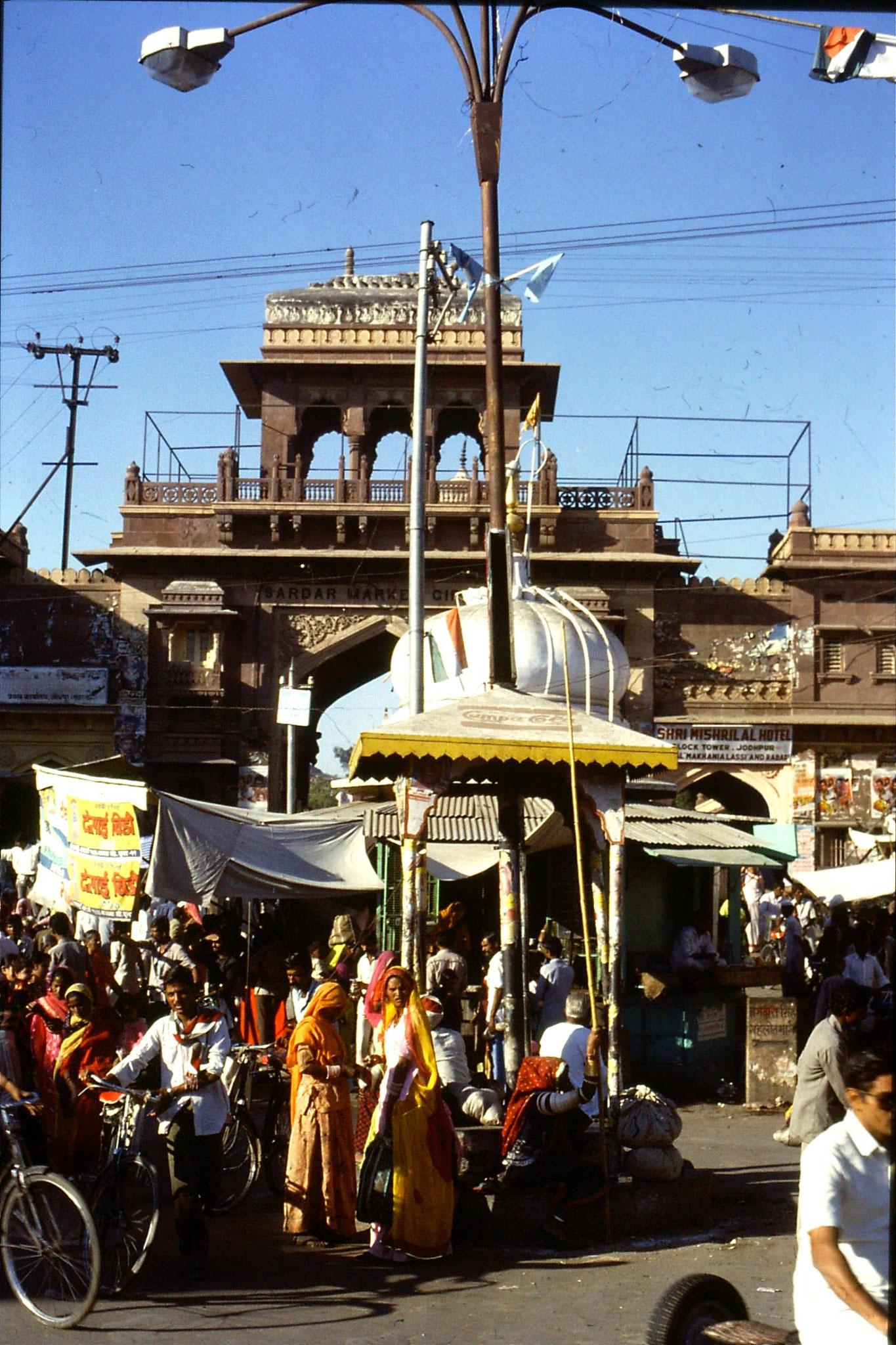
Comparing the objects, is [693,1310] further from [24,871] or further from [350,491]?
[350,491]

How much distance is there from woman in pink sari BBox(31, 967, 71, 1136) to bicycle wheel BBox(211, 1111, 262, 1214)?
105 centimetres

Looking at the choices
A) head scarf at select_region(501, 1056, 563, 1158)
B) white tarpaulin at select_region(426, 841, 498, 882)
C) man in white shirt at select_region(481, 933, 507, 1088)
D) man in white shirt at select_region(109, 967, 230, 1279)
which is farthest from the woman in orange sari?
white tarpaulin at select_region(426, 841, 498, 882)

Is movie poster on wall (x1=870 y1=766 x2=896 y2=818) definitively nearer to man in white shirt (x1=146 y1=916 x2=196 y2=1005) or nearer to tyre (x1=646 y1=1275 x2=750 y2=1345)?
man in white shirt (x1=146 y1=916 x2=196 y2=1005)

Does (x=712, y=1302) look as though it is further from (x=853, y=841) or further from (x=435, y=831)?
(x=853, y=841)

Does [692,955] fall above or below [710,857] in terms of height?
below

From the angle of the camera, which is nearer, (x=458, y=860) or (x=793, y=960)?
(x=793, y=960)

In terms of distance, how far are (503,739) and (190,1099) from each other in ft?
7.82

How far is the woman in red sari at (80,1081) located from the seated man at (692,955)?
23.1 ft

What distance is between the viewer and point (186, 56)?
7957mm

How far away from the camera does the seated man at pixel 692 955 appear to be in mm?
12992

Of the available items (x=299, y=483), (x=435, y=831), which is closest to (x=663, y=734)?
(x=299, y=483)

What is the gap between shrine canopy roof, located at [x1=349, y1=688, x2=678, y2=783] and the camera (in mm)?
7637

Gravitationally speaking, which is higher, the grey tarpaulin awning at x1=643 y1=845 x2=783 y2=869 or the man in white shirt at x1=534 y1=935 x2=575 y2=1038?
the grey tarpaulin awning at x1=643 y1=845 x2=783 y2=869

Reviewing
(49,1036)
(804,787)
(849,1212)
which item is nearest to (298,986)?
(49,1036)
